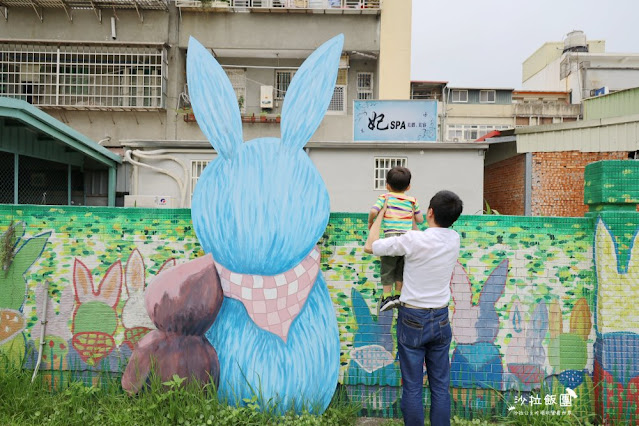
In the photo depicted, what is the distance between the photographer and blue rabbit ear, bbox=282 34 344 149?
11.1ft

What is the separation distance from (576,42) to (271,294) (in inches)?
1329

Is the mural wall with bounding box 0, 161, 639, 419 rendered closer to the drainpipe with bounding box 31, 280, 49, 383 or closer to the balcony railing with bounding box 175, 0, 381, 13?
the drainpipe with bounding box 31, 280, 49, 383

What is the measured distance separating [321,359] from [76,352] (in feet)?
6.73

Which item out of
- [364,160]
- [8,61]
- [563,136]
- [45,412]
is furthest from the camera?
[8,61]

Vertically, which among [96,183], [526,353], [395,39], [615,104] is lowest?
[526,353]

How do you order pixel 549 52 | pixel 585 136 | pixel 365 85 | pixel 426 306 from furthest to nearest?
pixel 549 52 → pixel 365 85 → pixel 585 136 → pixel 426 306

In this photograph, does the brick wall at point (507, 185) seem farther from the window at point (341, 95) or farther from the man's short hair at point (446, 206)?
the man's short hair at point (446, 206)

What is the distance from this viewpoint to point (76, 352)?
3.49 metres

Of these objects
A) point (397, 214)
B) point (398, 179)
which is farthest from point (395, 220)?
point (398, 179)

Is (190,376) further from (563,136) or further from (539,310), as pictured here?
(563,136)

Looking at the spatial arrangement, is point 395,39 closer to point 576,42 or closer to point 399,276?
point 399,276

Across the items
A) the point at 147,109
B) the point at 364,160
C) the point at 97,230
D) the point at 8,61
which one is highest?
the point at 8,61

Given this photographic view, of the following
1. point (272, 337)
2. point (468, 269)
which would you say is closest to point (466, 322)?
point (468, 269)

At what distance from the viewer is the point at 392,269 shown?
2.88m
